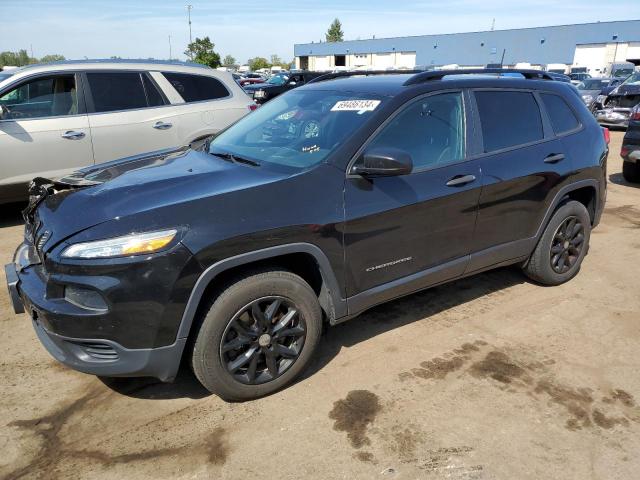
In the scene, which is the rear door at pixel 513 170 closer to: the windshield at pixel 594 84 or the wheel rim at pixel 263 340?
the wheel rim at pixel 263 340

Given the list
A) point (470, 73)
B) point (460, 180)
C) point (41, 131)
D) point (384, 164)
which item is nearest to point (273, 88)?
Answer: point (41, 131)

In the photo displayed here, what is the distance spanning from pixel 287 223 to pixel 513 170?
1.90 m

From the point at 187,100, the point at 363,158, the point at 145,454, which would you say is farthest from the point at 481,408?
the point at 187,100

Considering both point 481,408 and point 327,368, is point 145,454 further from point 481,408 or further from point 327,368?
point 481,408

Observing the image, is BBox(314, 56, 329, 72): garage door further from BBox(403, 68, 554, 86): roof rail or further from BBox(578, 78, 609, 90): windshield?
BBox(403, 68, 554, 86): roof rail

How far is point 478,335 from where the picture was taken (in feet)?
12.1

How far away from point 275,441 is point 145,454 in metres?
0.63

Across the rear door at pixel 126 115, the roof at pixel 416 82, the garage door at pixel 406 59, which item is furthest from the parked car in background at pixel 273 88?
the garage door at pixel 406 59

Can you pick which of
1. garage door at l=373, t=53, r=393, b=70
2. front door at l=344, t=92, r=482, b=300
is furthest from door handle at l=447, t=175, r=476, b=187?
garage door at l=373, t=53, r=393, b=70

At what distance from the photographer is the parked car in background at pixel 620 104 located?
14.5m

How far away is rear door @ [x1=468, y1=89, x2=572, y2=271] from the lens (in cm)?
365

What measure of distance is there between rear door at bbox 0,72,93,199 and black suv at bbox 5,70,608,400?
2.69 m

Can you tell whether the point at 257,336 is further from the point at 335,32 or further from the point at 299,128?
the point at 335,32

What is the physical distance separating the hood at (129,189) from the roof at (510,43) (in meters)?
61.6
